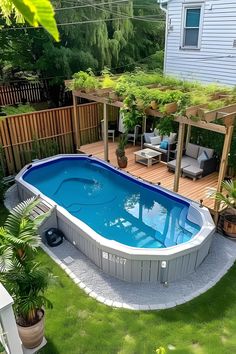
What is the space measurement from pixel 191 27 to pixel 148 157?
5231mm

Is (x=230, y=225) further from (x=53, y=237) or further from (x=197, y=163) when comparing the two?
(x=53, y=237)

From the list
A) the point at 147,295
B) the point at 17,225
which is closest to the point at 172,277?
the point at 147,295

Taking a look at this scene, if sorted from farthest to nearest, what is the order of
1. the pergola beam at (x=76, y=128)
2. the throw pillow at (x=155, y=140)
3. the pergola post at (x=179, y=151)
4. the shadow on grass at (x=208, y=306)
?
the pergola beam at (x=76, y=128) < the throw pillow at (x=155, y=140) < the pergola post at (x=179, y=151) < the shadow on grass at (x=208, y=306)

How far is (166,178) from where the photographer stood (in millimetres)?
10312

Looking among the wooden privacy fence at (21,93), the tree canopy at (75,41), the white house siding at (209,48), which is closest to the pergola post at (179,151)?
the white house siding at (209,48)

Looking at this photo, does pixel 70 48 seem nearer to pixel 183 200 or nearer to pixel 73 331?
pixel 183 200

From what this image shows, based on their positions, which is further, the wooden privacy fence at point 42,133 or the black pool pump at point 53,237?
the wooden privacy fence at point 42,133

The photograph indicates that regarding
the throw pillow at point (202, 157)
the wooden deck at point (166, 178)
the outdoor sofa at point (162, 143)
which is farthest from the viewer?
the outdoor sofa at point (162, 143)

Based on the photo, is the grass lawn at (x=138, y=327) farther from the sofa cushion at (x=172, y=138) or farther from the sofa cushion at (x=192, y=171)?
the sofa cushion at (x=172, y=138)

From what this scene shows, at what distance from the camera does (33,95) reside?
18.5m

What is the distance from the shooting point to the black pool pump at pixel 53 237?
7.68 metres

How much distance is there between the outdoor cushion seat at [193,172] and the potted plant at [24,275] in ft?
20.8

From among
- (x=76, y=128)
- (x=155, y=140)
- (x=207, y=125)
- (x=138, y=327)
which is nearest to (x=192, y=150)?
(x=155, y=140)

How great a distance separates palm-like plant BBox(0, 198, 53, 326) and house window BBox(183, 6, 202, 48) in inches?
388
